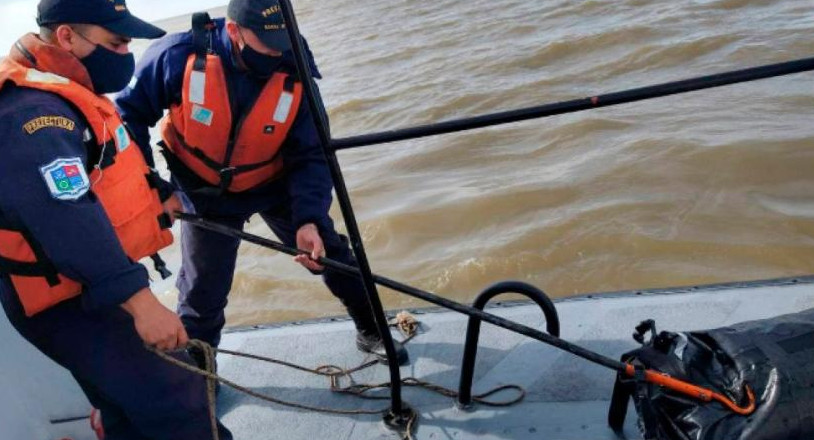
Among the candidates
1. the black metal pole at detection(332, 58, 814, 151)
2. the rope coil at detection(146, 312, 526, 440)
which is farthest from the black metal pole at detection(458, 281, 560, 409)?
the black metal pole at detection(332, 58, 814, 151)

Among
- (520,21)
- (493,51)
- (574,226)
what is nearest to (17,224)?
(574,226)

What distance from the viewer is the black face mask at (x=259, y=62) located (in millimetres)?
2482

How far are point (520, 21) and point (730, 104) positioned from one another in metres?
5.08

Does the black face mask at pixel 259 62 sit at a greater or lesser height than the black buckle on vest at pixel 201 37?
lesser

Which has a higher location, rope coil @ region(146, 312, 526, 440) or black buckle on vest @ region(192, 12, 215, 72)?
black buckle on vest @ region(192, 12, 215, 72)

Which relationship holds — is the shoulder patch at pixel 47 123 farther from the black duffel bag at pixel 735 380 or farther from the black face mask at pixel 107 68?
the black duffel bag at pixel 735 380

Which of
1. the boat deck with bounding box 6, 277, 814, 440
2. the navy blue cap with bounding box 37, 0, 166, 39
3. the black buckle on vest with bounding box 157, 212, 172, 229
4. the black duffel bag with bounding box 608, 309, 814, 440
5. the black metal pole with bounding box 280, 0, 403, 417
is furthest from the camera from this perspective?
the boat deck with bounding box 6, 277, 814, 440

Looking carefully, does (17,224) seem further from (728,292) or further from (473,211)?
(473,211)

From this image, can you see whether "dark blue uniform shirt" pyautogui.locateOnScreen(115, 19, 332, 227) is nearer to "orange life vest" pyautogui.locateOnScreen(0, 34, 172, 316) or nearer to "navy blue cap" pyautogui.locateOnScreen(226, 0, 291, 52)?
"navy blue cap" pyautogui.locateOnScreen(226, 0, 291, 52)

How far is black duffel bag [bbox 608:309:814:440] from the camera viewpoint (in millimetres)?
1608

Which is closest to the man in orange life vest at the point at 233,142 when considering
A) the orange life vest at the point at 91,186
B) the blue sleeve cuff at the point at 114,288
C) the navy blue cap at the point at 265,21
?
the navy blue cap at the point at 265,21

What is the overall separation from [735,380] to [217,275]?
191 cm

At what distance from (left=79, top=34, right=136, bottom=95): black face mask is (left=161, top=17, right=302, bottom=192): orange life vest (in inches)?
22.4

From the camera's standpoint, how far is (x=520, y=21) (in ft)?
35.6
